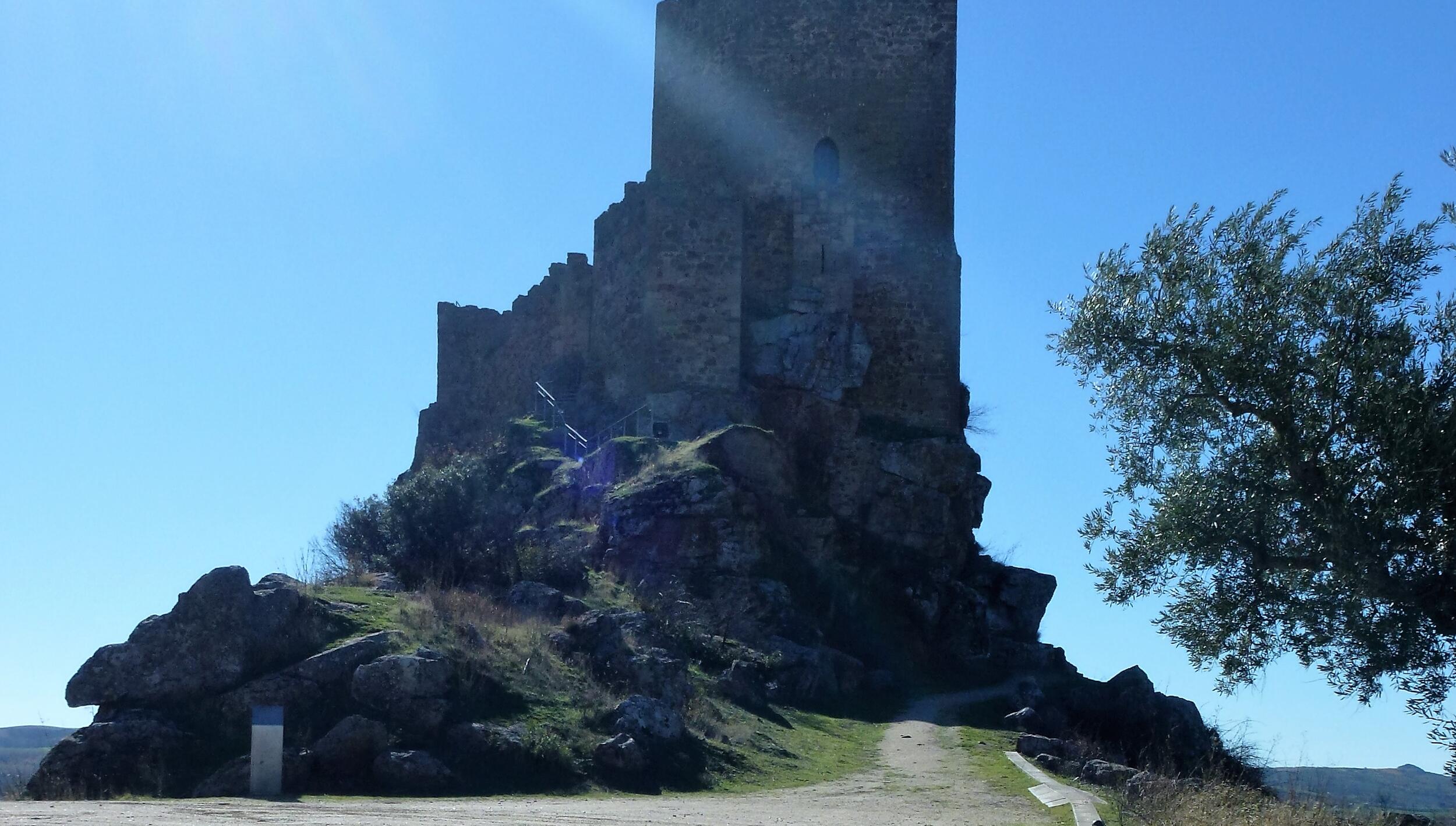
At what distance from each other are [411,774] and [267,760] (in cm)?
128

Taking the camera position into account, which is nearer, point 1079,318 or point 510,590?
point 1079,318

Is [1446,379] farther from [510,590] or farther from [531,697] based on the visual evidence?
[510,590]

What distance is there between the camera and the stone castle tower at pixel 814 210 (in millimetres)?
29125

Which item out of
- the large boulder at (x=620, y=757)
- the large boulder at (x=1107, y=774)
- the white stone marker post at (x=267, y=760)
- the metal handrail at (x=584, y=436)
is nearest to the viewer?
the white stone marker post at (x=267, y=760)

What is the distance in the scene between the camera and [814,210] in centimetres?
3047

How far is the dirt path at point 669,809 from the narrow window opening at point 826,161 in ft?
54.5

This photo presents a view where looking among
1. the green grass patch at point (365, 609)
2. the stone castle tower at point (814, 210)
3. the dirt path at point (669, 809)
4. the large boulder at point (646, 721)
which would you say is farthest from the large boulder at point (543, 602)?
the stone castle tower at point (814, 210)

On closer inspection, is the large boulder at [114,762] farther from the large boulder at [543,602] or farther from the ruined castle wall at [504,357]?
the ruined castle wall at [504,357]

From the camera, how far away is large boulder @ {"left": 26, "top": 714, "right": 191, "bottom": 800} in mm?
12141

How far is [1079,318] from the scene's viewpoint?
1346cm

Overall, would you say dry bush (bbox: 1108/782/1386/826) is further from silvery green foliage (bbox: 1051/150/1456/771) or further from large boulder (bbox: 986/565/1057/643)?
large boulder (bbox: 986/565/1057/643)

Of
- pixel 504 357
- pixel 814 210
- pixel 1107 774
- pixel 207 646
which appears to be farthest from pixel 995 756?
pixel 504 357

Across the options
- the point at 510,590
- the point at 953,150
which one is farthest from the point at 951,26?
the point at 510,590

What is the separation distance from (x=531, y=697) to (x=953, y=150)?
63.7 feet
